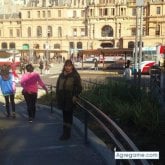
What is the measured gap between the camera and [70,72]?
10.1 m

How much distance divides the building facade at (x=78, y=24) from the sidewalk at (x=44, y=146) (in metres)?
104

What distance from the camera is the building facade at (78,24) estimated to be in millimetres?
120188

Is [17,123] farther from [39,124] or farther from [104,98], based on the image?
[104,98]

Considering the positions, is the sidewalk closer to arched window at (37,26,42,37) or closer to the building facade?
the building facade

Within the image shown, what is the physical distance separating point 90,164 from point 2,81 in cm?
686

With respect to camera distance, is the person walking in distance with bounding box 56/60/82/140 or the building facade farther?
the building facade

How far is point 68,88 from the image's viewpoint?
10.1 metres

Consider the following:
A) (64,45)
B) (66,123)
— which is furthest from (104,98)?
(64,45)

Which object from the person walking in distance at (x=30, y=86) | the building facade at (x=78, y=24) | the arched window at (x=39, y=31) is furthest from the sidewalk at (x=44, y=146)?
the arched window at (x=39, y=31)

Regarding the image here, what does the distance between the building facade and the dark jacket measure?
106 metres

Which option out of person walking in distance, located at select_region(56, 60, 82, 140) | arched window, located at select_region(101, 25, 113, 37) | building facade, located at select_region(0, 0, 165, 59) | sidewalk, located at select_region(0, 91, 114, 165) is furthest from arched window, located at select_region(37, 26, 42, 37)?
person walking in distance, located at select_region(56, 60, 82, 140)

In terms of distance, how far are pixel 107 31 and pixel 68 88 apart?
119556mm

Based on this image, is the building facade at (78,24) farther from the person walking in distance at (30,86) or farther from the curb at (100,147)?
the curb at (100,147)

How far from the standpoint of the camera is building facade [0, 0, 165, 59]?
12019 cm
